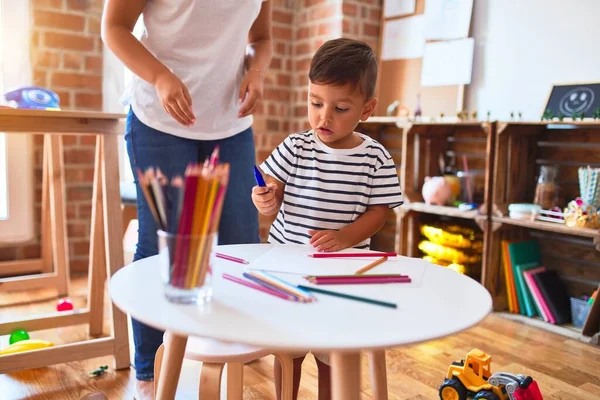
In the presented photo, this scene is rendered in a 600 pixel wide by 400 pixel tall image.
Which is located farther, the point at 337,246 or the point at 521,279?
the point at 521,279

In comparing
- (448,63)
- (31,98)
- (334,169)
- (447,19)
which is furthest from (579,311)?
(31,98)

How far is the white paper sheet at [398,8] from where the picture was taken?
2848mm

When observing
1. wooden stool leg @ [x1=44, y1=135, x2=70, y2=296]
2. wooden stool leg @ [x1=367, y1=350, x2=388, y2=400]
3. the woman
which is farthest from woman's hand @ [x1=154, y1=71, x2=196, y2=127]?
wooden stool leg @ [x1=44, y1=135, x2=70, y2=296]

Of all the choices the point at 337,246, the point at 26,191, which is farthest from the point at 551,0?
the point at 26,191

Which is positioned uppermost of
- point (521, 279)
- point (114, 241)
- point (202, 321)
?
point (202, 321)

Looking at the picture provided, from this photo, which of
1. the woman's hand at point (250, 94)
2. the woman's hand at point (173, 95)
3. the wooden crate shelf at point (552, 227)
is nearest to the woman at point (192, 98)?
the woman's hand at point (250, 94)

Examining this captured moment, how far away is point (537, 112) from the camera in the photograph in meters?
2.40

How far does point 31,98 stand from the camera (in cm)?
181

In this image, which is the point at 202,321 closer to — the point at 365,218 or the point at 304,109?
the point at 365,218

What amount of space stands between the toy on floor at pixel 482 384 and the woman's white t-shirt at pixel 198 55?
0.84 meters

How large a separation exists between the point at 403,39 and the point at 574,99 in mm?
950

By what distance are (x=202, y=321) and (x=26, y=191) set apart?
94.1 inches

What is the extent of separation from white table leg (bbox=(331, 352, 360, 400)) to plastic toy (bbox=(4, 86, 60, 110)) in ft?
4.66

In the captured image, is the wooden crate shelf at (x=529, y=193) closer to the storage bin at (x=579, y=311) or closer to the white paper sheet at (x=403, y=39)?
the storage bin at (x=579, y=311)
